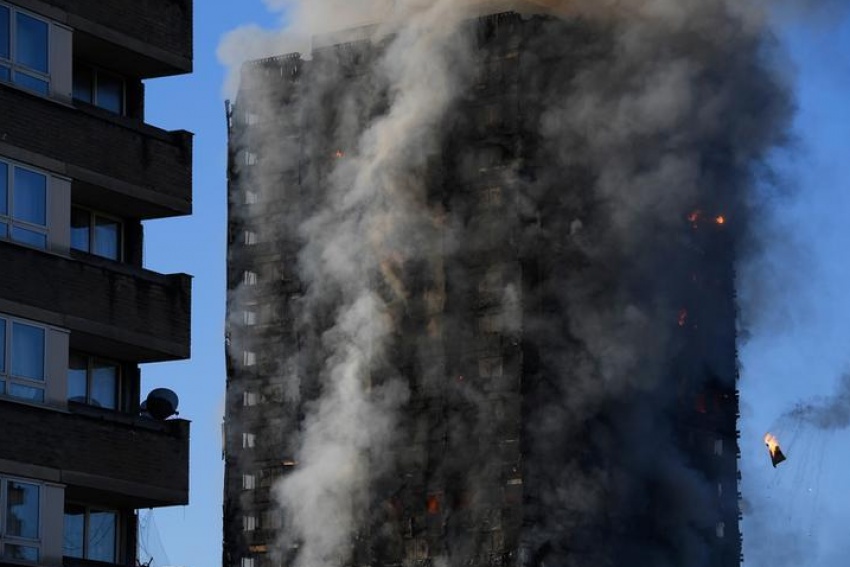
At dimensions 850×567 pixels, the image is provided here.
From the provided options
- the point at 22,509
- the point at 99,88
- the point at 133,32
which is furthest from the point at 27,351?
the point at 133,32

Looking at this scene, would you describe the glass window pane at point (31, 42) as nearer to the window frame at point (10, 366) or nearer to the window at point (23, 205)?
the window at point (23, 205)

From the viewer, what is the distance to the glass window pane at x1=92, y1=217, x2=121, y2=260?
46.5 meters

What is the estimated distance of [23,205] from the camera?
143ft

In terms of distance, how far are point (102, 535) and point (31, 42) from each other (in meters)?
8.70

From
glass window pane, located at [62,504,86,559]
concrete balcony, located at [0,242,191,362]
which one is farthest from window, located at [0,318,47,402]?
glass window pane, located at [62,504,86,559]

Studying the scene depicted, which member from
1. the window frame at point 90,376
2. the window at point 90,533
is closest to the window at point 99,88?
the window frame at point 90,376

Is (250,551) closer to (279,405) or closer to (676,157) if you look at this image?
(279,405)

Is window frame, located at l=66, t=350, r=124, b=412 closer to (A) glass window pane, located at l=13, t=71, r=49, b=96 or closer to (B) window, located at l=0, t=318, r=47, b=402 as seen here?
(B) window, located at l=0, t=318, r=47, b=402

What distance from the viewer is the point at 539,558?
12544 centimetres

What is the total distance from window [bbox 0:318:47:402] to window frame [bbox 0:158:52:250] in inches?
57.6

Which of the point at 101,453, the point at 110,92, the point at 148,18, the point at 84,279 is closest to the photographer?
the point at 101,453

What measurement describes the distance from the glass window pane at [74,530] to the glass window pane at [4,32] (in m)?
7.82

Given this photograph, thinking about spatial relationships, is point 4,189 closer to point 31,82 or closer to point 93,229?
point 31,82

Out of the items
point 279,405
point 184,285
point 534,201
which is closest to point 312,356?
point 279,405
